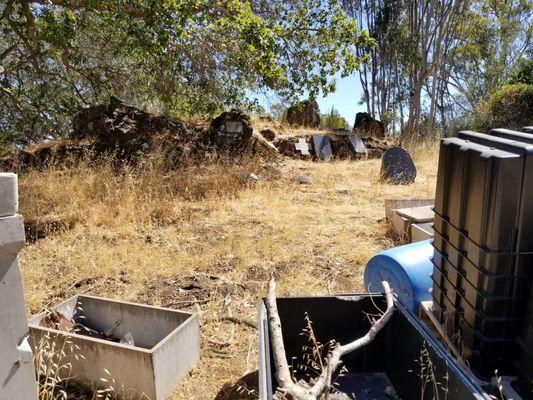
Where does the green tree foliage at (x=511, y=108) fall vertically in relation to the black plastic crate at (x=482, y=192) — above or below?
above

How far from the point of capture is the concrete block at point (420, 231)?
4.36 metres

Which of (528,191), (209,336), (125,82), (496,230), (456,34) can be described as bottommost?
(209,336)

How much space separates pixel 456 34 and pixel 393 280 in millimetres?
21787

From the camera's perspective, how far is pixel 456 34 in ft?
69.3

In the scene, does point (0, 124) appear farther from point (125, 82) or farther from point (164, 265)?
point (164, 265)

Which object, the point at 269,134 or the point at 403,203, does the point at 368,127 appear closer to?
the point at 269,134

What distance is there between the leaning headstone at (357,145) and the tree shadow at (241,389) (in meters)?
9.98

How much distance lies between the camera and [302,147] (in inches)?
472

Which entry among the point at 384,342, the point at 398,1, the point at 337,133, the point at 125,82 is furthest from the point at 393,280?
the point at 398,1

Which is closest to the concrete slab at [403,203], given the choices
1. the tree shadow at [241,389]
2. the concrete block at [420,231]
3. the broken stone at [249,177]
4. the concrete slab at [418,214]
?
the concrete slab at [418,214]

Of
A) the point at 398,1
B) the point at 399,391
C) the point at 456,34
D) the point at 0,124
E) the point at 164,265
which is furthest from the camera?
the point at 456,34

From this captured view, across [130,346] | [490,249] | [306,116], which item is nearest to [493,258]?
[490,249]

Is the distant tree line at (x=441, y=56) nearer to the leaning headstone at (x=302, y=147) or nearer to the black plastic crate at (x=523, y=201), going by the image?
the leaning headstone at (x=302, y=147)

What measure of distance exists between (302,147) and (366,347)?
9837 mm
